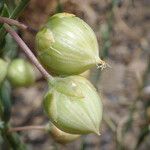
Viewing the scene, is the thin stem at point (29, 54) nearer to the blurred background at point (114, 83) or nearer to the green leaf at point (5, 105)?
the green leaf at point (5, 105)

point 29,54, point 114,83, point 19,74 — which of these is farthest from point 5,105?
point 114,83

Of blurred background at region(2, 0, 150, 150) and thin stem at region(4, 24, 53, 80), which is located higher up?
thin stem at region(4, 24, 53, 80)

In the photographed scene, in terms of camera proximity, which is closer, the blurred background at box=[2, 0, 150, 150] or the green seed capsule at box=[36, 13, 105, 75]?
the green seed capsule at box=[36, 13, 105, 75]

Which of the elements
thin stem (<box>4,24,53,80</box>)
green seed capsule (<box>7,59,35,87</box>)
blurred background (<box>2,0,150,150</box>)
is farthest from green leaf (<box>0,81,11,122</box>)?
blurred background (<box>2,0,150,150</box>)

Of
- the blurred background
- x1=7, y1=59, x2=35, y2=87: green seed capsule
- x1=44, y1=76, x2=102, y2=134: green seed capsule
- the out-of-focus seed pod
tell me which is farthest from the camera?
the blurred background

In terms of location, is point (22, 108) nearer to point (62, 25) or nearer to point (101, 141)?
point (101, 141)

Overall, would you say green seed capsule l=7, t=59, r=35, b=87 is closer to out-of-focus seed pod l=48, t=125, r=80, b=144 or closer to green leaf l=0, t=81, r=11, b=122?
green leaf l=0, t=81, r=11, b=122

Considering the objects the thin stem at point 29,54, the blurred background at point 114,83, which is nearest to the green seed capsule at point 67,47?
the thin stem at point 29,54

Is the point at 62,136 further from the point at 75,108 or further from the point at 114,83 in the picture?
the point at 114,83

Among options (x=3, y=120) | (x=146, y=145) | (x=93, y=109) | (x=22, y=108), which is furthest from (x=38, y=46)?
(x=22, y=108)
